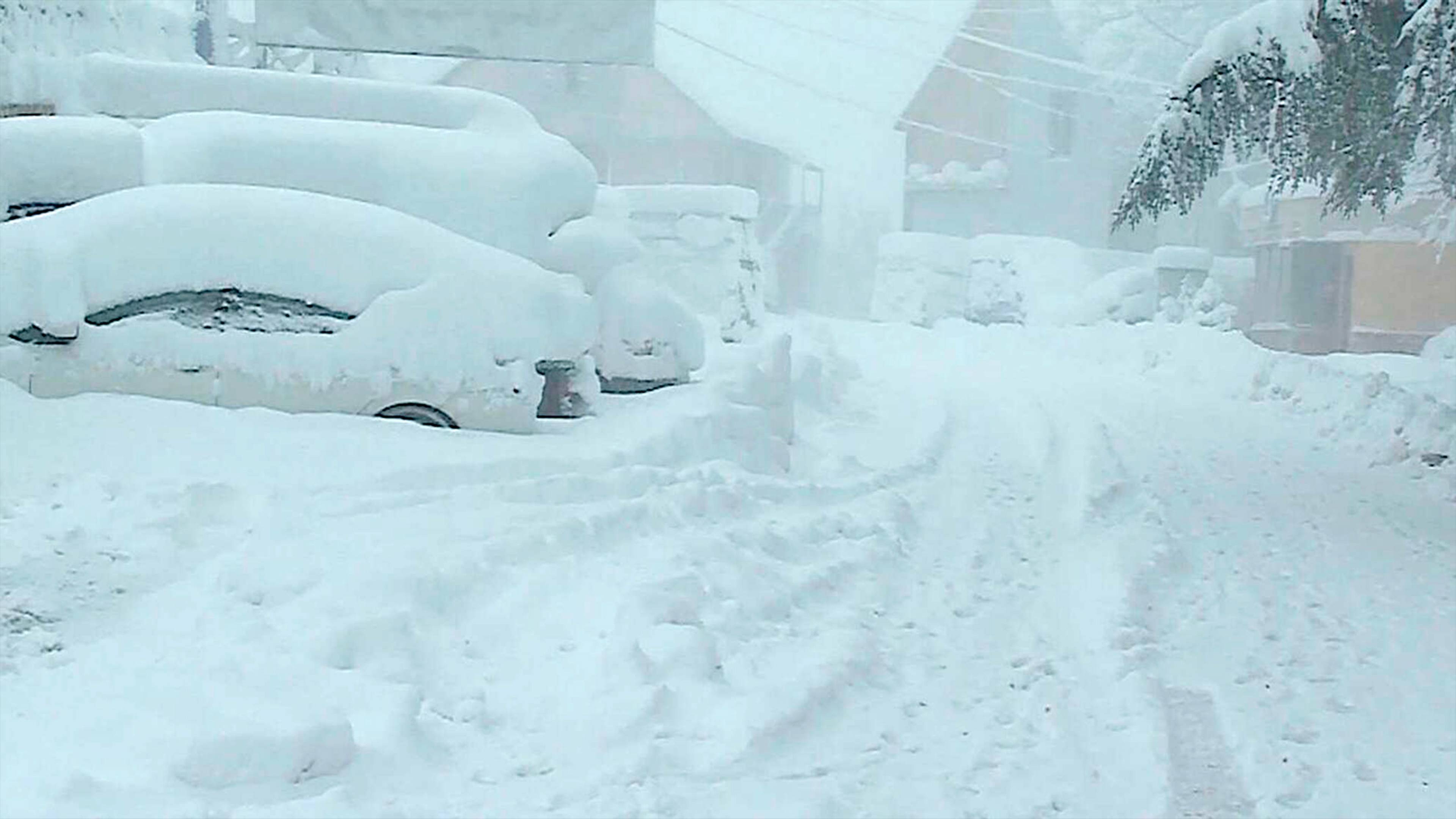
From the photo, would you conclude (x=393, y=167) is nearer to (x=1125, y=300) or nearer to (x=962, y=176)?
(x=1125, y=300)

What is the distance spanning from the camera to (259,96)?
10.9 meters

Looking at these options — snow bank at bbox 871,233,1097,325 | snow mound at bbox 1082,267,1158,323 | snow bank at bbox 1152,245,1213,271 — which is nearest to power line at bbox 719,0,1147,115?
snow bank at bbox 871,233,1097,325

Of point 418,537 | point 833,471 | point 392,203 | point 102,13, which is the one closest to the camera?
point 418,537

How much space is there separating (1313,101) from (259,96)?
7.08m

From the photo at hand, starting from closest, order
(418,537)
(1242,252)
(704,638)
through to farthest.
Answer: (704,638), (418,537), (1242,252)

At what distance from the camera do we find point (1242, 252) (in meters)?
41.0

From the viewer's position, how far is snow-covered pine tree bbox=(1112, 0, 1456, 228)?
9328 mm

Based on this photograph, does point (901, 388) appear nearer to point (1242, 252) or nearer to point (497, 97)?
point (497, 97)

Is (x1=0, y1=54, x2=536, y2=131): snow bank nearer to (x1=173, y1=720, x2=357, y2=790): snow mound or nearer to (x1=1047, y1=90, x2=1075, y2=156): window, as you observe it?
(x1=173, y1=720, x2=357, y2=790): snow mound

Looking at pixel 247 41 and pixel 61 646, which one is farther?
pixel 247 41

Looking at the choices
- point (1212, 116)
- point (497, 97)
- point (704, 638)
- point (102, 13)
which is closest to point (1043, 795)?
point (704, 638)

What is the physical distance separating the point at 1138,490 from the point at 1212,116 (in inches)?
99.7

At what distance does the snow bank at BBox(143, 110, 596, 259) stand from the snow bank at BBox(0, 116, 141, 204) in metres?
0.21

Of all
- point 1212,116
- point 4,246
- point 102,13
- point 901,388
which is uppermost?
point 102,13
